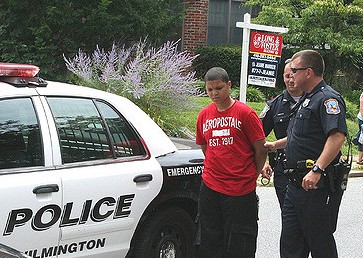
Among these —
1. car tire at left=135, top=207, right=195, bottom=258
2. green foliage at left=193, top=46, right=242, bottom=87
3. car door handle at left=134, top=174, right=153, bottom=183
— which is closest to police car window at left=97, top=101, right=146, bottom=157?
car door handle at left=134, top=174, right=153, bottom=183

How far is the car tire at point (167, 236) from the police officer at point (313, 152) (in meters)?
1.03

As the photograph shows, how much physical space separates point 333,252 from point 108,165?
171 cm

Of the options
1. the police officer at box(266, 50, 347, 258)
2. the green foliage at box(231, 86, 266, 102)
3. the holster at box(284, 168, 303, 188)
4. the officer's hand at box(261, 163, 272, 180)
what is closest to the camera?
the police officer at box(266, 50, 347, 258)

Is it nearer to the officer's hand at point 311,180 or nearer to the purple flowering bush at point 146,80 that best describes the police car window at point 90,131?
the officer's hand at point 311,180

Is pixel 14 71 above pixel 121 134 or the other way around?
above

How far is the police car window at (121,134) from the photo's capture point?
5.08 metres

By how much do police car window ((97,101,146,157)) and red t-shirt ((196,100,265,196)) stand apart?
58cm

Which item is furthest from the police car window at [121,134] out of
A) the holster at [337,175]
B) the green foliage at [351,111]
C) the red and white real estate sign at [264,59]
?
the green foliage at [351,111]

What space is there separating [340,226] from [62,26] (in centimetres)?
813

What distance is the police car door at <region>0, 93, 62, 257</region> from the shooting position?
424 cm

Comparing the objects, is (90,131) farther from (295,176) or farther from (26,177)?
(295,176)

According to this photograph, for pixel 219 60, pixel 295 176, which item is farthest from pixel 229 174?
pixel 219 60

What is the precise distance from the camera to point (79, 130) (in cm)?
483

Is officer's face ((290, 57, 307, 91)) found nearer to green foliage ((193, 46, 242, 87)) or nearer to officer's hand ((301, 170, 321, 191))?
officer's hand ((301, 170, 321, 191))
